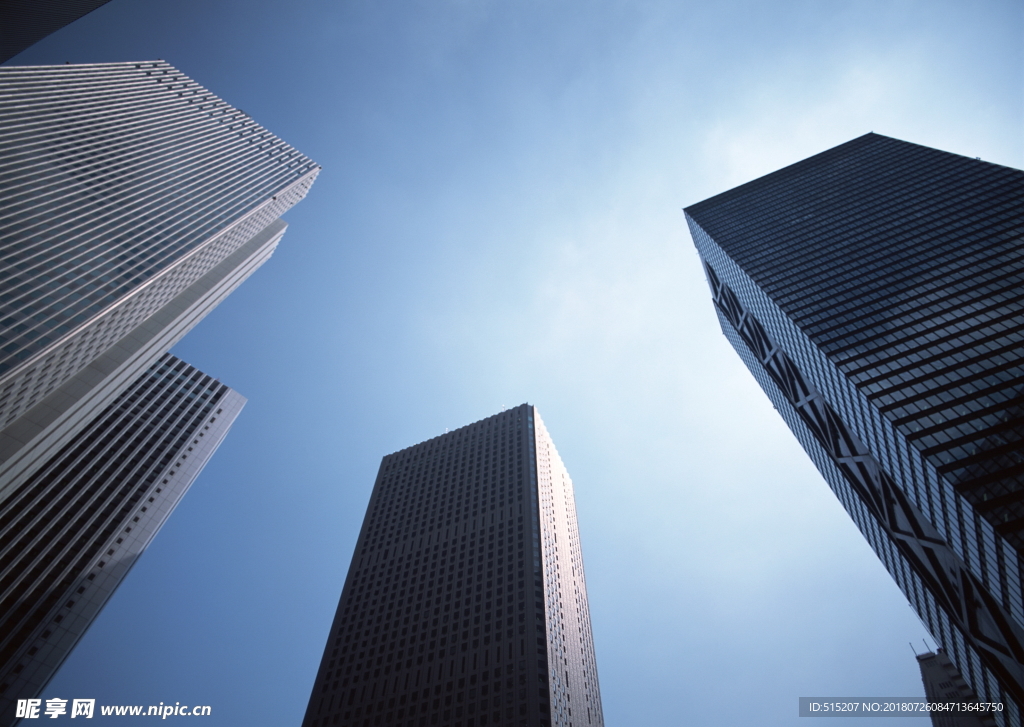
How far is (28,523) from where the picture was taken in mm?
83062

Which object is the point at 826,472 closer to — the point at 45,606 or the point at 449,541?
the point at 449,541

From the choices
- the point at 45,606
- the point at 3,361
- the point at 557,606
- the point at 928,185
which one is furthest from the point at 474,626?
the point at 928,185

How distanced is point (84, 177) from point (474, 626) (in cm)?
8217

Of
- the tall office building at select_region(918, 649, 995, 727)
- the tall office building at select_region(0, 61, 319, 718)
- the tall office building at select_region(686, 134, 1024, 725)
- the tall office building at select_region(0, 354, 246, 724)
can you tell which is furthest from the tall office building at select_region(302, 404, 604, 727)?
the tall office building at select_region(918, 649, 995, 727)

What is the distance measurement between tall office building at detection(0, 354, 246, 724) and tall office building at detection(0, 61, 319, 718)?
0.33 metres

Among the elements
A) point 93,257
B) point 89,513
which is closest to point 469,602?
point 89,513

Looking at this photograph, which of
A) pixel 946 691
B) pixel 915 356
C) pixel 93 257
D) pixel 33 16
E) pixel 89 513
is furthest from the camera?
pixel 946 691

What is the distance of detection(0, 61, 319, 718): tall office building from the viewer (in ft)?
176

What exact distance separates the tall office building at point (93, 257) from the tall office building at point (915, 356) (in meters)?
85.9

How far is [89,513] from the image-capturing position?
92125 mm

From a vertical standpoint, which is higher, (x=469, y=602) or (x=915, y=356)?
(x=915, y=356)

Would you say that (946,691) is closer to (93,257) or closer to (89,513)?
(89,513)

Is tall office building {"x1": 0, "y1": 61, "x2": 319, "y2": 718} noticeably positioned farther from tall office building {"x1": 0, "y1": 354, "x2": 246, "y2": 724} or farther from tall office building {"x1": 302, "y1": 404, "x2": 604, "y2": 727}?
tall office building {"x1": 302, "y1": 404, "x2": 604, "y2": 727}

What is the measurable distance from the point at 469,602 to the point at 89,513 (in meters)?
64.5
